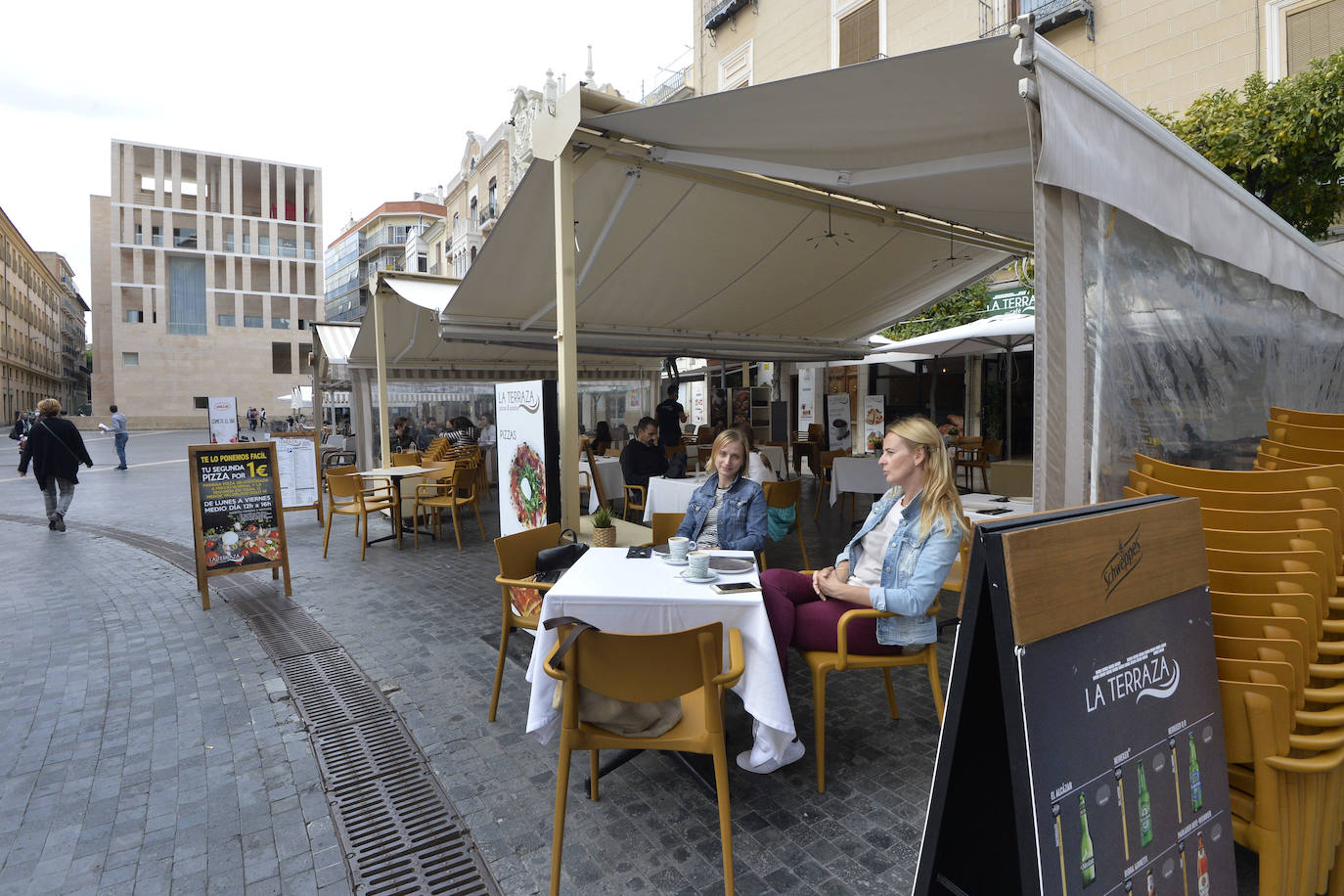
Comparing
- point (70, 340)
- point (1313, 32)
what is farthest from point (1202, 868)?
point (70, 340)

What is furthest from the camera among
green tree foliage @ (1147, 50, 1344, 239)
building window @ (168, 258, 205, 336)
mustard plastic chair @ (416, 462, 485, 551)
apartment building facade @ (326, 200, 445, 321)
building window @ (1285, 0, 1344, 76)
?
apartment building facade @ (326, 200, 445, 321)

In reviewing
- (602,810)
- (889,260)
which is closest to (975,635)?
(602,810)

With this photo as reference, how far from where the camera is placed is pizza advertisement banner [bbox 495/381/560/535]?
416cm

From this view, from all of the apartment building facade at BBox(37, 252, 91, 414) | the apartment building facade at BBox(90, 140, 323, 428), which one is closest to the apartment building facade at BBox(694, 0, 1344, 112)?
the apartment building facade at BBox(90, 140, 323, 428)

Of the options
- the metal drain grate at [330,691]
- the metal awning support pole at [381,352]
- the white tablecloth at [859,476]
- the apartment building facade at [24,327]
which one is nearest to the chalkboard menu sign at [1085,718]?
the metal drain grate at [330,691]

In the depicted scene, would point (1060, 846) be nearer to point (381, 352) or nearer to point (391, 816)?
point (391, 816)

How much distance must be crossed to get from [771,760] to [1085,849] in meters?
1.20

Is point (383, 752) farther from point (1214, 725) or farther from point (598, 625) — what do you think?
point (1214, 725)

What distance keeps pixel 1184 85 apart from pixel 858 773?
1151 cm

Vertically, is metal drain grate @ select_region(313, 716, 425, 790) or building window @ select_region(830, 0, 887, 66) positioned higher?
building window @ select_region(830, 0, 887, 66)

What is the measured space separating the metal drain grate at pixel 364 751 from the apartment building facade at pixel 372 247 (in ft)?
164

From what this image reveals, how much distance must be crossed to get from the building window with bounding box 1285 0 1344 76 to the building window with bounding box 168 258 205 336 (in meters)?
56.3

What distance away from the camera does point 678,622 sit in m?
2.51

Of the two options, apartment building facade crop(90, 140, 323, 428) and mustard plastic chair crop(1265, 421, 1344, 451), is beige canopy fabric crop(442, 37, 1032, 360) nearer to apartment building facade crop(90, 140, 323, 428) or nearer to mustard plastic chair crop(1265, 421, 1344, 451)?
mustard plastic chair crop(1265, 421, 1344, 451)
